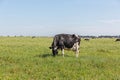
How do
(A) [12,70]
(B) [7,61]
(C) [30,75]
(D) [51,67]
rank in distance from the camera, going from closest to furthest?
(C) [30,75]
(A) [12,70]
(D) [51,67]
(B) [7,61]

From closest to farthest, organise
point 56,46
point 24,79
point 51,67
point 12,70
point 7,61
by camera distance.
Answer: point 24,79, point 12,70, point 51,67, point 7,61, point 56,46

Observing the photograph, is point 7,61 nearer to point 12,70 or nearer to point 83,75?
point 12,70

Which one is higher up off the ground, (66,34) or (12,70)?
(66,34)

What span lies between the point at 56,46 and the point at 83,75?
8.50 m

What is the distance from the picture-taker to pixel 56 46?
22.3 metres

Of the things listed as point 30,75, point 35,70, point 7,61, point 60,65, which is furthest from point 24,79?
point 7,61

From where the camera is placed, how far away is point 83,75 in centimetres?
1399

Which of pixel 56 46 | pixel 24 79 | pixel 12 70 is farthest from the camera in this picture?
pixel 56 46

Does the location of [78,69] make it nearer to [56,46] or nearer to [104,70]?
[104,70]

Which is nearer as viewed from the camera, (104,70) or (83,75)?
(83,75)

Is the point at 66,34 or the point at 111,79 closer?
the point at 111,79

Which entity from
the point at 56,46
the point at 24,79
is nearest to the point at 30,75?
the point at 24,79

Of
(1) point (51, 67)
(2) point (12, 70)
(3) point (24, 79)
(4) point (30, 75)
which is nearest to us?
(3) point (24, 79)

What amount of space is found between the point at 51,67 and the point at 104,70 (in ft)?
9.90
